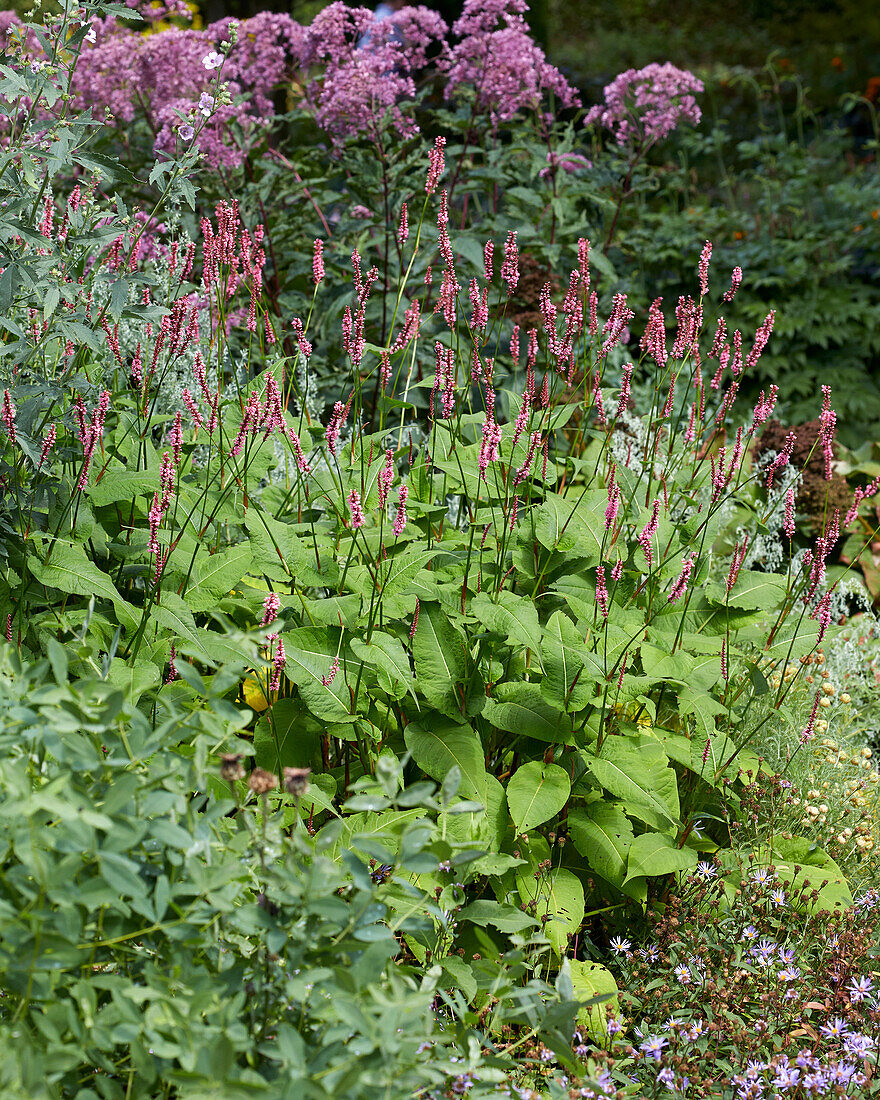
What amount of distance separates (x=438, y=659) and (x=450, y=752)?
23cm

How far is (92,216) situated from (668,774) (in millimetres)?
2103

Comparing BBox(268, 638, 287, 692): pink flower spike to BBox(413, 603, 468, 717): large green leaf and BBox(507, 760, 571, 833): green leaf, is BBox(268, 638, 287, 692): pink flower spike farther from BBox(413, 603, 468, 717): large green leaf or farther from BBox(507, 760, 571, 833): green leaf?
BBox(507, 760, 571, 833): green leaf

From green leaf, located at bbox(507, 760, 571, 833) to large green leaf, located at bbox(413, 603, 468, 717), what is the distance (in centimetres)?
22

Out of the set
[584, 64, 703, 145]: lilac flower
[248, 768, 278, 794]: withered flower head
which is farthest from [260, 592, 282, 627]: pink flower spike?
[584, 64, 703, 145]: lilac flower

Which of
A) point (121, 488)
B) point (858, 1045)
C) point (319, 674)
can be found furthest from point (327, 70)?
point (858, 1045)

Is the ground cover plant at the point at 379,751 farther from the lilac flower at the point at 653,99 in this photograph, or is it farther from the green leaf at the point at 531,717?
the lilac flower at the point at 653,99

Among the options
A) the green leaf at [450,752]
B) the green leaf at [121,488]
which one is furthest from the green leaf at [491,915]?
the green leaf at [121,488]

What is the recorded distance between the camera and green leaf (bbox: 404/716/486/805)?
2266 millimetres

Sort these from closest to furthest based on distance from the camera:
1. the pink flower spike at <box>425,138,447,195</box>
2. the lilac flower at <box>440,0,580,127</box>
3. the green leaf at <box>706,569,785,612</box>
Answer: the pink flower spike at <box>425,138,447,195</box> → the green leaf at <box>706,569,785,612</box> → the lilac flower at <box>440,0,580,127</box>

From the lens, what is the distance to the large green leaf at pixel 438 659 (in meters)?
Answer: 2.33

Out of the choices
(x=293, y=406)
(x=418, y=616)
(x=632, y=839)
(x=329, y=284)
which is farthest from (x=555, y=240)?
(x=632, y=839)

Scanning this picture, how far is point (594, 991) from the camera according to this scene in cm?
217

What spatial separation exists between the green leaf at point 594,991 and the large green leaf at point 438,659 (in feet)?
2.10

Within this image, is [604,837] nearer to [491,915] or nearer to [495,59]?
[491,915]
